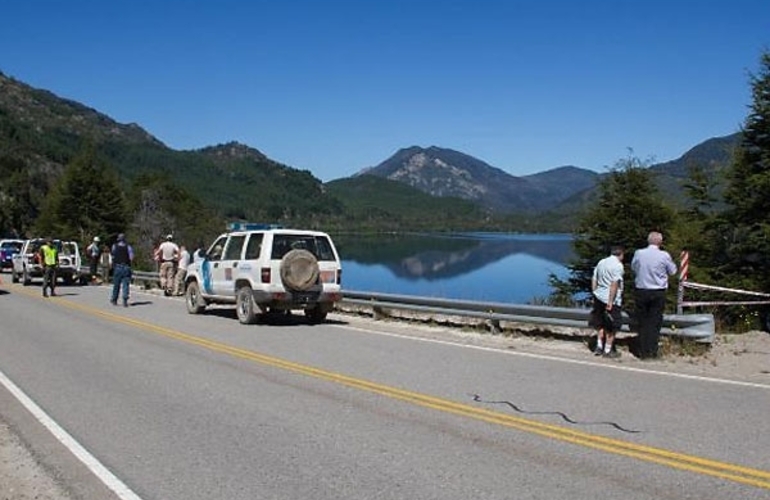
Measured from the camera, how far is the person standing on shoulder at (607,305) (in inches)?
465

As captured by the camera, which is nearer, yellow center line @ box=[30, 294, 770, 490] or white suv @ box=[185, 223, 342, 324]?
yellow center line @ box=[30, 294, 770, 490]

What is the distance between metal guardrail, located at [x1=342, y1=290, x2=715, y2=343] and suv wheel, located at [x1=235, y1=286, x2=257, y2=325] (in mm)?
2774

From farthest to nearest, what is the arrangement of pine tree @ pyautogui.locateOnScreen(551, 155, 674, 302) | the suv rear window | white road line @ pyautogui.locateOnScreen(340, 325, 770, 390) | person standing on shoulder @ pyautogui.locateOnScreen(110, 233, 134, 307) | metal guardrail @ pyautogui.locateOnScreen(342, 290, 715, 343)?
1. pine tree @ pyautogui.locateOnScreen(551, 155, 674, 302)
2. person standing on shoulder @ pyautogui.locateOnScreen(110, 233, 134, 307)
3. the suv rear window
4. metal guardrail @ pyautogui.locateOnScreen(342, 290, 715, 343)
5. white road line @ pyautogui.locateOnScreen(340, 325, 770, 390)

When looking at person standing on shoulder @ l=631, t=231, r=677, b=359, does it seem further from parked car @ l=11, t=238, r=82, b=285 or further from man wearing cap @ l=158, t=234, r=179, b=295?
parked car @ l=11, t=238, r=82, b=285

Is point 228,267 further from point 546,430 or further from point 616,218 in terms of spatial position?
point 616,218

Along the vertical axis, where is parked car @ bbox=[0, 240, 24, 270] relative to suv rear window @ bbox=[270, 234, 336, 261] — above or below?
below

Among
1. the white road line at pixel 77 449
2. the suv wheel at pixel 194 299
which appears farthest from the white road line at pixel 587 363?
the white road line at pixel 77 449

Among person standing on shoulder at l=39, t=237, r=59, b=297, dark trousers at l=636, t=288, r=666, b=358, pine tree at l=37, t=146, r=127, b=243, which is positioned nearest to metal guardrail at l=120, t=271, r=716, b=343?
dark trousers at l=636, t=288, r=666, b=358

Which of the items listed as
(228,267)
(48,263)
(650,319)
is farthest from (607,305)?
(48,263)

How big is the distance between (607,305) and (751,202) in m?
13.6

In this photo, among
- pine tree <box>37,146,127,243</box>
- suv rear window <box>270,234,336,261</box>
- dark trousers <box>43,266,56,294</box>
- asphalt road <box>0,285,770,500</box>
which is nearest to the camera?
asphalt road <box>0,285,770,500</box>

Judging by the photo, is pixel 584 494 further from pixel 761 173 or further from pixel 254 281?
pixel 761 173

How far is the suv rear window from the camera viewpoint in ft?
55.4

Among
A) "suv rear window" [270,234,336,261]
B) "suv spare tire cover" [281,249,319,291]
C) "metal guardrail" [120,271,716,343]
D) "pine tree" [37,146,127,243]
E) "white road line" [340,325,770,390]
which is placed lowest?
"white road line" [340,325,770,390]
